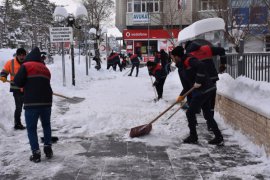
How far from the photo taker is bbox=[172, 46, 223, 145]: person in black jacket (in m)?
6.27

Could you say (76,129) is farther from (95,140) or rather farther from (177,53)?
(177,53)

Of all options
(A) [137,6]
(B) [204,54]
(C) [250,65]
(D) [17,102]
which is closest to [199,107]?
(B) [204,54]

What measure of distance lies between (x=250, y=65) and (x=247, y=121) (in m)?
1.45

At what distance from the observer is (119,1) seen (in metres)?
52.7

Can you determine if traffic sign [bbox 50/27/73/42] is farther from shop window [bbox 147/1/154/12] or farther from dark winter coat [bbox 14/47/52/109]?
shop window [bbox 147/1/154/12]

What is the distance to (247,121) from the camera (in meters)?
6.45

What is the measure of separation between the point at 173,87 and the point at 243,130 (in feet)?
28.9

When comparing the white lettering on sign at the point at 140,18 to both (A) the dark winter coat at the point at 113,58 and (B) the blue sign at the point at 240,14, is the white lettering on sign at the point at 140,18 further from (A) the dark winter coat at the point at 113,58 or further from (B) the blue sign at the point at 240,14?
(B) the blue sign at the point at 240,14

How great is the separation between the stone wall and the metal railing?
610mm

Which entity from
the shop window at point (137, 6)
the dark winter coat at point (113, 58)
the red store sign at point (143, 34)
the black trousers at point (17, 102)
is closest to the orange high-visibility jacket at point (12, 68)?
the black trousers at point (17, 102)

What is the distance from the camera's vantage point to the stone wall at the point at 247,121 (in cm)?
558

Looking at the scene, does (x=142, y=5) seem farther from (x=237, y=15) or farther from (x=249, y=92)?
(x=249, y=92)

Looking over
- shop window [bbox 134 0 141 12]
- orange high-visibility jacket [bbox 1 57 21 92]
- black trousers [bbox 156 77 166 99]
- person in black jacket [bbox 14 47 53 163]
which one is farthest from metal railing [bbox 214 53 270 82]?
shop window [bbox 134 0 141 12]

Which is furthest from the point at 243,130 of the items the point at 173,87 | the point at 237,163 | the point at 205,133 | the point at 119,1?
the point at 119,1
